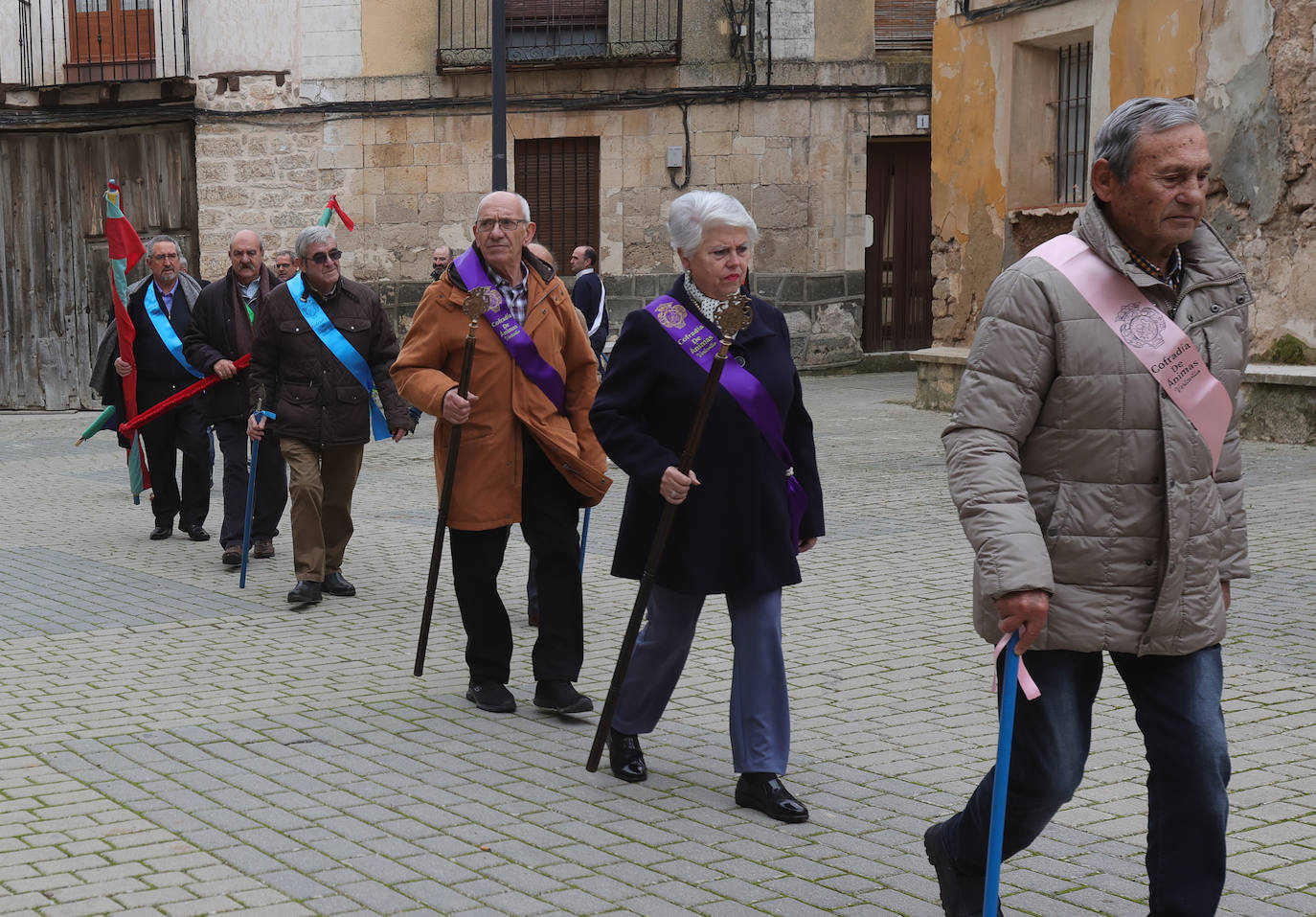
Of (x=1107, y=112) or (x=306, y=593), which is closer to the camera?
(x=306, y=593)

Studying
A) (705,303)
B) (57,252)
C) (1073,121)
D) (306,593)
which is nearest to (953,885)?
(705,303)

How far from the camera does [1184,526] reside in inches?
128

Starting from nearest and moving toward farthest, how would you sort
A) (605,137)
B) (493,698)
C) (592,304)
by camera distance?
(493,698) < (592,304) < (605,137)

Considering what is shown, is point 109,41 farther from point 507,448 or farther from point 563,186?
point 507,448

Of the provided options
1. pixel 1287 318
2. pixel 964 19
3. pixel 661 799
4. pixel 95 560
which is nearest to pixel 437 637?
pixel 661 799

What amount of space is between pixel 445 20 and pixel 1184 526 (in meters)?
19.4

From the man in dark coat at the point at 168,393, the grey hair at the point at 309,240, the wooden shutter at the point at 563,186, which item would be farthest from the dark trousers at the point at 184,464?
the wooden shutter at the point at 563,186

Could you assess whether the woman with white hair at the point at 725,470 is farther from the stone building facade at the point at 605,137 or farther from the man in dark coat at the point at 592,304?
the stone building facade at the point at 605,137

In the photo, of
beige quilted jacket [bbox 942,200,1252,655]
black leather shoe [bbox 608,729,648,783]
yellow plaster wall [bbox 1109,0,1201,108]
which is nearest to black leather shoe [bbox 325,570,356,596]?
black leather shoe [bbox 608,729,648,783]

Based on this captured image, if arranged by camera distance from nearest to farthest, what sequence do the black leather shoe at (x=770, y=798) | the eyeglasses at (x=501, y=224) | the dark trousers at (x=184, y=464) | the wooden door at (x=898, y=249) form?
the black leather shoe at (x=770, y=798) → the eyeglasses at (x=501, y=224) → the dark trousers at (x=184, y=464) → the wooden door at (x=898, y=249)

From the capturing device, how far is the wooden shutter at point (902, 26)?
21.4 metres

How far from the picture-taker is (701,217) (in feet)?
15.8

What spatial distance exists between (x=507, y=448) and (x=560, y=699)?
0.91 meters

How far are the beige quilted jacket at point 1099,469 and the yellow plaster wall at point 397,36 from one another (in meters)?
19.2
